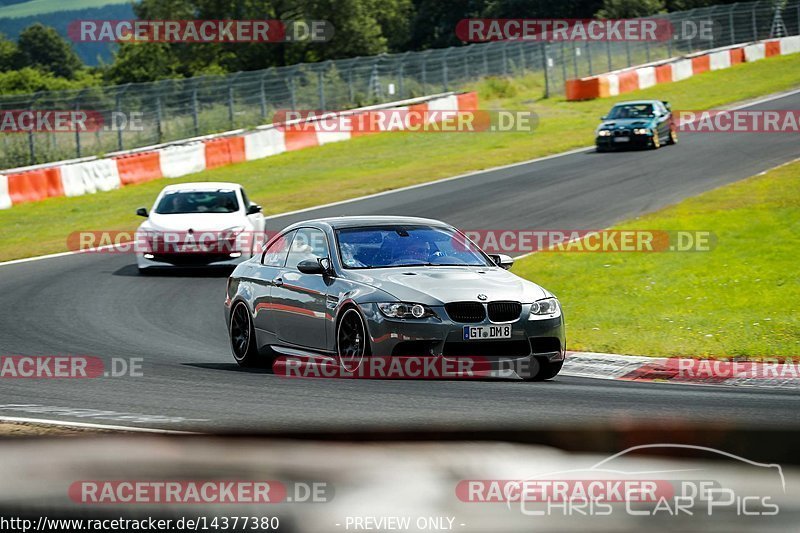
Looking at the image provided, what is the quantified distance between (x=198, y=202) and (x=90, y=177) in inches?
491

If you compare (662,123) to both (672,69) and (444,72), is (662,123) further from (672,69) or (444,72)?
(672,69)

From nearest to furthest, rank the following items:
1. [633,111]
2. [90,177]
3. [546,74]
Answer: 1. [90,177]
2. [633,111]
3. [546,74]

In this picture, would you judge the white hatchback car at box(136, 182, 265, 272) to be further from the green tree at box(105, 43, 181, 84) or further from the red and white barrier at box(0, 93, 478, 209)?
the green tree at box(105, 43, 181, 84)

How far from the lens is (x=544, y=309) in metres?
10.0

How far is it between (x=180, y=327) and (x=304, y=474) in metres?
11.3

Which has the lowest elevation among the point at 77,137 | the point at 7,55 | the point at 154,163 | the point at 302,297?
the point at 154,163

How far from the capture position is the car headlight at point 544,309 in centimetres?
996

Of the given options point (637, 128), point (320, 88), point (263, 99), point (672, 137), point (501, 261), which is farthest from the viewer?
point (320, 88)

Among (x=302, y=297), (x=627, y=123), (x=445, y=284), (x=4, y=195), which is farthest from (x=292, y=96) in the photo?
(x=445, y=284)

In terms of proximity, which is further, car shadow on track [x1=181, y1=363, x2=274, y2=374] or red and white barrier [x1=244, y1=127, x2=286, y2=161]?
red and white barrier [x1=244, y1=127, x2=286, y2=161]

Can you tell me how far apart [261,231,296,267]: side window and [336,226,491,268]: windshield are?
2.76 ft

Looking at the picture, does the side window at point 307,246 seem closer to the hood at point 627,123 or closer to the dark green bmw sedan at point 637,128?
the dark green bmw sedan at point 637,128

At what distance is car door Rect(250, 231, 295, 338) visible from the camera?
11430mm

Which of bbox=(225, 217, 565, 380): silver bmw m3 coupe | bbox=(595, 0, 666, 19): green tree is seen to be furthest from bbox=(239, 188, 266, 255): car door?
bbox=(595, 0, 666, 19): green tree
